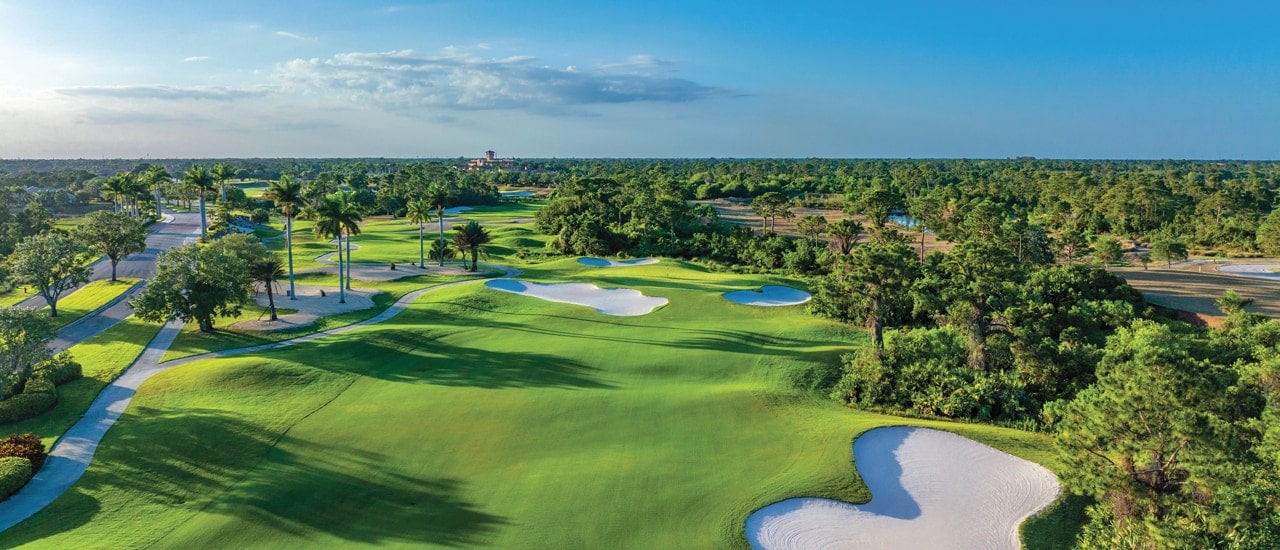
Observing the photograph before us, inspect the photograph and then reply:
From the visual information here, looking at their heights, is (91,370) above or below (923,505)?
above

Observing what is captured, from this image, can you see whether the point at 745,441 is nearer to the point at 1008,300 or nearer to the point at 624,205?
the point at 1008,300

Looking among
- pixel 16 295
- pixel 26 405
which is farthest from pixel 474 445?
pixel 16 295

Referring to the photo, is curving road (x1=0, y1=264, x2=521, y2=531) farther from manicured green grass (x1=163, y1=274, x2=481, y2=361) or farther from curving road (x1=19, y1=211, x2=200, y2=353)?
curving road (x1=19, y1=211, x2=200, y2=353)

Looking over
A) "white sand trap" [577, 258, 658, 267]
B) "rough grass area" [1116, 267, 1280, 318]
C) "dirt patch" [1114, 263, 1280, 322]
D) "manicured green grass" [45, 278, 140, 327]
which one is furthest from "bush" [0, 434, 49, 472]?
"rough grass area" [1116, 267, 1280, 318]

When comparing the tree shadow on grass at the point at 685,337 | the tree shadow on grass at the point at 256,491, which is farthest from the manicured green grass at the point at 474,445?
the tree shadow on grass at the point at 685,337

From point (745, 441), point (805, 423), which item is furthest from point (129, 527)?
point (805, 423)

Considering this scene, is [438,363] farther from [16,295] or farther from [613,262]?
[613,262]
